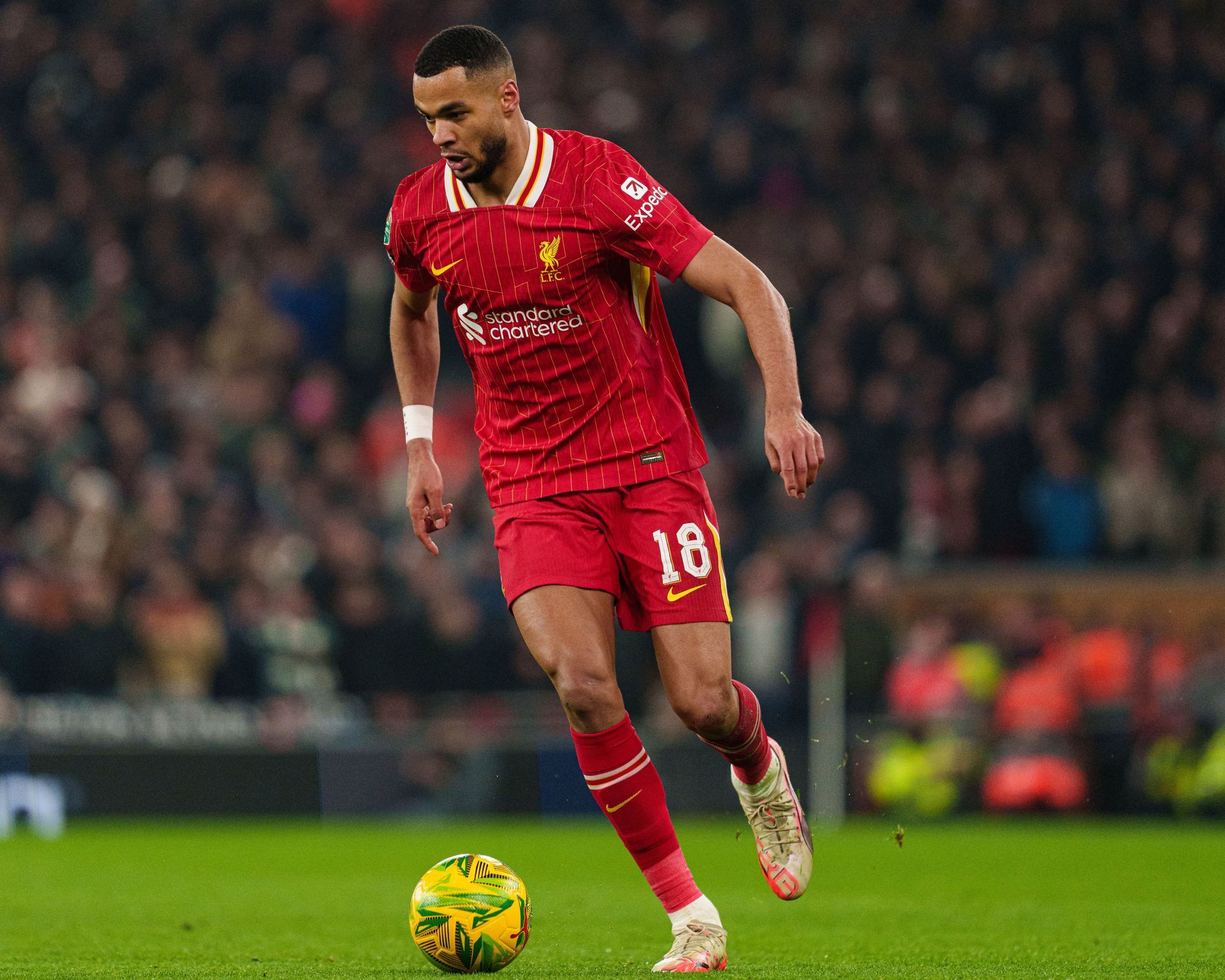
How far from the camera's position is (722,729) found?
17.7 feet

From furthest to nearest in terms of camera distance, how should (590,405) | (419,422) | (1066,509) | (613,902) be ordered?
1. (1066,509)
2. (613,902)
3. (419,422)
4. (590,405)

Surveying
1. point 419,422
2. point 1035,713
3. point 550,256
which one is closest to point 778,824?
point 419,422

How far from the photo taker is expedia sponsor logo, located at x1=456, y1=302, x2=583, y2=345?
5.35 metres

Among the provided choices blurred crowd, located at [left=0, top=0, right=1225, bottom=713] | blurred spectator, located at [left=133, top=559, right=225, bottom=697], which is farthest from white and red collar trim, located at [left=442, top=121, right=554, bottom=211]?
blurred spectator, located at [left=133, top=559, right=225, bottom=697]

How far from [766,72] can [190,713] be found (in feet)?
26.2

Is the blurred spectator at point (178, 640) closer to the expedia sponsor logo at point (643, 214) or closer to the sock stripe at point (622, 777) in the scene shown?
the sock stripe at point (622, 777)

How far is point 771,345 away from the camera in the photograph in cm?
507

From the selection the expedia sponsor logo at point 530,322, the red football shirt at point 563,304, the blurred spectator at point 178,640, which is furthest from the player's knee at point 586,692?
the blurred spectator at point 178,640

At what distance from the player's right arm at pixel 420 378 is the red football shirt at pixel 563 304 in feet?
0.78

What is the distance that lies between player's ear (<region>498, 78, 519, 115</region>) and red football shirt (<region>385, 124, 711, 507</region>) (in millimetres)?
153

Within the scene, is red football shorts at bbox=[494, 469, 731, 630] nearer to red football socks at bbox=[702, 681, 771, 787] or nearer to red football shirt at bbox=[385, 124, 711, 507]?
red football shirt at bbox=[385, 124, 711, 507]

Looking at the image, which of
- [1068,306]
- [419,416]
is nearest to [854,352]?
[1068,306]

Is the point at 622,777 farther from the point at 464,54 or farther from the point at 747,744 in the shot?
the point at 464,54

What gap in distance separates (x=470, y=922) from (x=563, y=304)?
167 centimetres
